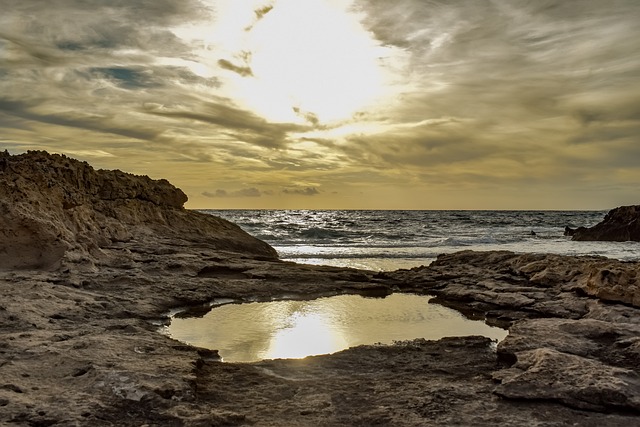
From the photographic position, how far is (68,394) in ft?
17.0

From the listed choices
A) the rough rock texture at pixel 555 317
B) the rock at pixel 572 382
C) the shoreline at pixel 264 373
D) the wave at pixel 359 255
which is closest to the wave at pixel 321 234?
the wave at pixel 359 255

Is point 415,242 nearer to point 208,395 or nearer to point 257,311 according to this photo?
point 257,311

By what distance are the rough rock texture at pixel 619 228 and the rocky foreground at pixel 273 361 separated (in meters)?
29.4

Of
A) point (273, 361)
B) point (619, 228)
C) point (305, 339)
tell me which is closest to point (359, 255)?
point (305, 339)

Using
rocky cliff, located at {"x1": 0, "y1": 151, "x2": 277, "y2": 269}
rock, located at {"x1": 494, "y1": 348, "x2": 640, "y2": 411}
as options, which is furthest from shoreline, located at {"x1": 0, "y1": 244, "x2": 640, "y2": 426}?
rocky cliff, located at {"x1": 0, "y1": 151, "x2": 277, "y2": 269}

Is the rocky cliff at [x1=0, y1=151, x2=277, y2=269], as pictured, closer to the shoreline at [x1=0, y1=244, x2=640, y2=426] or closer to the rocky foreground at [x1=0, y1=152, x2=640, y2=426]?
the rocky foreground at [x1=0, y1=152, x2=640, y2=426]

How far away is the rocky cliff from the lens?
11.7 meters

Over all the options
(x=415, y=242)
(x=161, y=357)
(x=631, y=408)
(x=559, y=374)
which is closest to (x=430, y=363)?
(x=559, y=374)

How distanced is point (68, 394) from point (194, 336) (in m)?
3.63

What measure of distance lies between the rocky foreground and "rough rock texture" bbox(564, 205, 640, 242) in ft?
96.4

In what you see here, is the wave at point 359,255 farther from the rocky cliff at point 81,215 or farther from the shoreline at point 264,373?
the shoreline at point 264,373

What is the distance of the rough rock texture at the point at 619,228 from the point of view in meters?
37.9

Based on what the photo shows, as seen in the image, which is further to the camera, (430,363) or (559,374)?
(430,363)

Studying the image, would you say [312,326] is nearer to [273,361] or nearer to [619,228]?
[273,361]
